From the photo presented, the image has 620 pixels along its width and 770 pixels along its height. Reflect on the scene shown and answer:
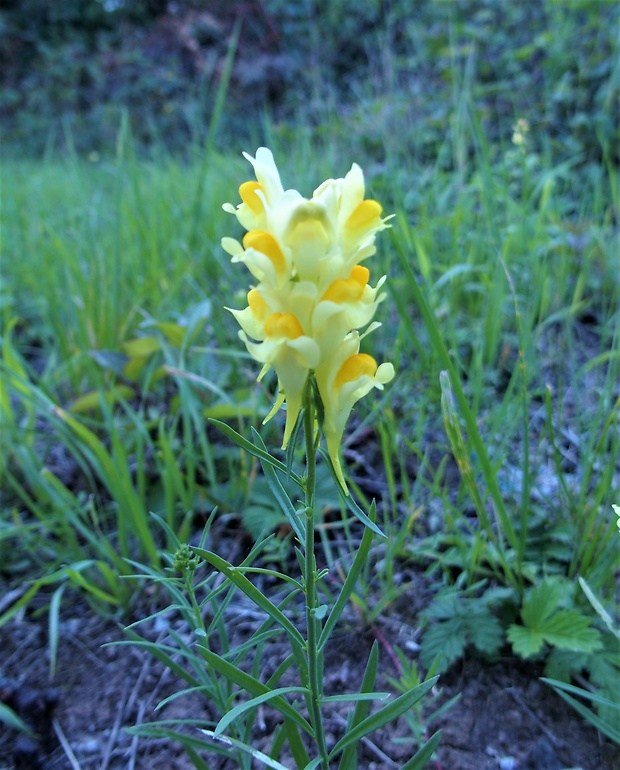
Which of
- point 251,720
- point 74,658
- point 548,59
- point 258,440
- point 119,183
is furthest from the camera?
point 548,59

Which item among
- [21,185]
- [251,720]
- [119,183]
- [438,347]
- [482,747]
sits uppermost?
[21,185]

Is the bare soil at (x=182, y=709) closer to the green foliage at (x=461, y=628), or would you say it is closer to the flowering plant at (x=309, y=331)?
the green foliage at (x=461, y=628)

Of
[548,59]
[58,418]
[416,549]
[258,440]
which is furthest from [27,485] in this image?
[548,59]

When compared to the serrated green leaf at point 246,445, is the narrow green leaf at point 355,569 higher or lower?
lower

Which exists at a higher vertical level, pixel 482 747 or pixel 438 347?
pixel 438 347

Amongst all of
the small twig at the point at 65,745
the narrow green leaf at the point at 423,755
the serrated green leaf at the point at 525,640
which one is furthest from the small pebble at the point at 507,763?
the small twig at the point at 65,745

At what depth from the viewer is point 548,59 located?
3494mm

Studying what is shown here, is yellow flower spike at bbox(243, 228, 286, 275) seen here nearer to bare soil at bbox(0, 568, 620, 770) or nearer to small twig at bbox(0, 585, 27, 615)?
bare soil at bbox(0, 568, 620, 770)

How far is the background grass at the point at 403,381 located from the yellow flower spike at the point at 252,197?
48 centimetres

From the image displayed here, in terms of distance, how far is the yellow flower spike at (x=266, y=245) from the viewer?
1.99 ft

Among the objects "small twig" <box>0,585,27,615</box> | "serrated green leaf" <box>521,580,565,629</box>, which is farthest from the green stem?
"small twig" <box>0,585,27,615</box>

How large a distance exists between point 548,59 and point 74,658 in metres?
3.70

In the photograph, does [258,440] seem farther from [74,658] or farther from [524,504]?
[74,658]

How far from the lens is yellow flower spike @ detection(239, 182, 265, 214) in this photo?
0.64 metres
